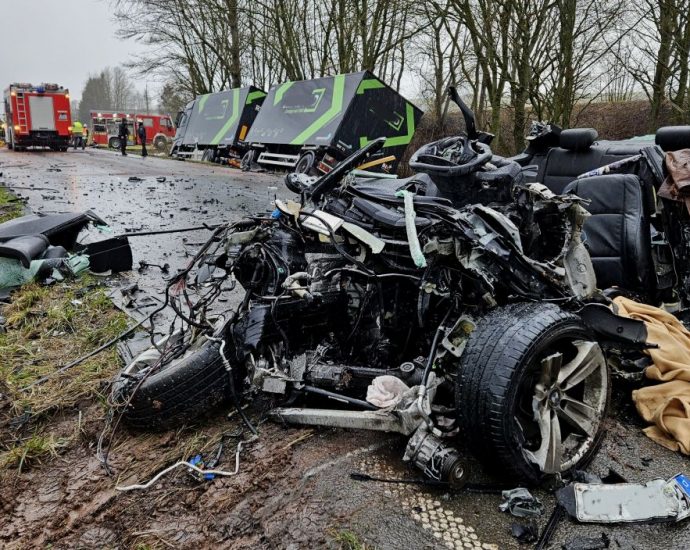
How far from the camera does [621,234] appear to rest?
12.5ft

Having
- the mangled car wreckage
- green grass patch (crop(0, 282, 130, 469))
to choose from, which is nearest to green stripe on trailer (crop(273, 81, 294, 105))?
green grass patch (crop(0, 282, 130, 469))

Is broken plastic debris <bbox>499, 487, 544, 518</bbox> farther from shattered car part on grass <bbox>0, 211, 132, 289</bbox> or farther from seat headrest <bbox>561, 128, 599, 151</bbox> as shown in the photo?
shattered car part on grass <bbox>0, 211, 132, 289</bbox>

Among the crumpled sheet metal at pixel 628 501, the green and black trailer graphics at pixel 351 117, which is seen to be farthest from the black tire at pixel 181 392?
the green and black trailer graphics at pixel 351 117

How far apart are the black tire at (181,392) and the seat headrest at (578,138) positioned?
366 centimetres

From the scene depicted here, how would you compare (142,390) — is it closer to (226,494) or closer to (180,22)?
(226,494)

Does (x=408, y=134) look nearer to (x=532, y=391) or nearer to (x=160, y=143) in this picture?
(x=532, y=391)

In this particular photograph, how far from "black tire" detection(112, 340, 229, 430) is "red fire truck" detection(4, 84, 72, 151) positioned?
26.9m

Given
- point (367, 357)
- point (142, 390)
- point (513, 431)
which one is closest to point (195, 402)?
point (142, 390)

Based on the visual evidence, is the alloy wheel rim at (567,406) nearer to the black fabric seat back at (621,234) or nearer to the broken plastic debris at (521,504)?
the broken plastic debris at (521,504)

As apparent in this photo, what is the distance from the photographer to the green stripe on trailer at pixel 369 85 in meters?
12.4

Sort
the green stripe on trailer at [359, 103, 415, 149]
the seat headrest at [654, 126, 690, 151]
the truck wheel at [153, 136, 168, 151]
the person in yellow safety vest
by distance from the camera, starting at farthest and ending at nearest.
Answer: the truck wheel at [153, 136, 168, 151] < the person in yellow safety vest < the green stripe on trailer at [359, 103, 415, 149] < the seat headrest at [654, 126, 690, 151]

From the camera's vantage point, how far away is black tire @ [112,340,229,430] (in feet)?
8.77

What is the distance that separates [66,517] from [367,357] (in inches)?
59.7

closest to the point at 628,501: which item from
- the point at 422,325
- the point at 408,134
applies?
the point at 422,325
